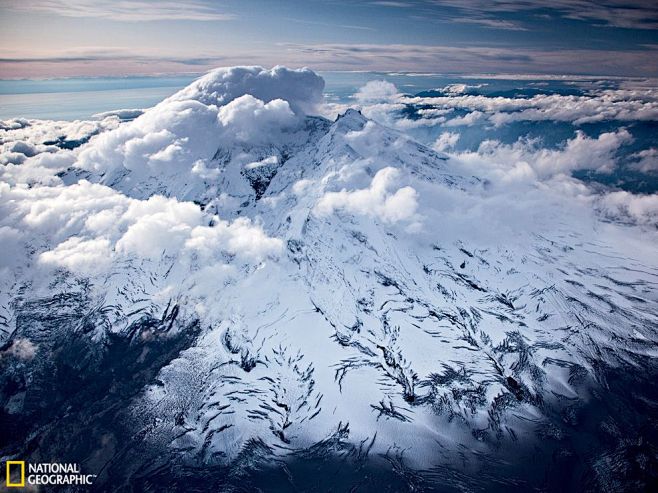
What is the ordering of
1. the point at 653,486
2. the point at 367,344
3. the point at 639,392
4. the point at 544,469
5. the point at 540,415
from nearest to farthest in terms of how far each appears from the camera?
the point at 653,486
the point at 544,469
the point at 540,415
the point at 639,392
the point at 367,344

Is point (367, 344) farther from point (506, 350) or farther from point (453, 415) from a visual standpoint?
point (506, 350)

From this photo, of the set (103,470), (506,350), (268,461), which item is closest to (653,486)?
(506,350)

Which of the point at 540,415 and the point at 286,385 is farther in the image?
the point at 286,385

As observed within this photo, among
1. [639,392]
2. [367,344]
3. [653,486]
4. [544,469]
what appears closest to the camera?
[653,486]

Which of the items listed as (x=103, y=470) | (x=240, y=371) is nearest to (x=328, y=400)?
(x=240, y=371)

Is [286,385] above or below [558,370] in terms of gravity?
below

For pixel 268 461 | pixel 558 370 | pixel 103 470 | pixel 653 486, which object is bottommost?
pixel 103 470
